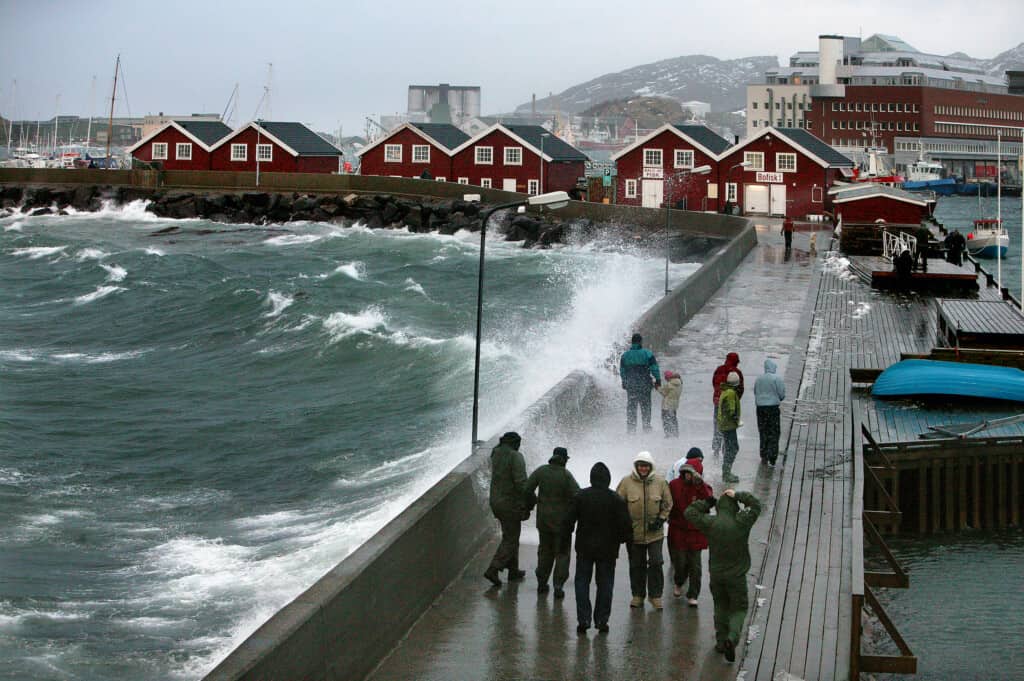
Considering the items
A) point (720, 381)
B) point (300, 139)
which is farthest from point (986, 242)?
point (720, 381)

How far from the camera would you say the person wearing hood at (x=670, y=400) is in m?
16.8

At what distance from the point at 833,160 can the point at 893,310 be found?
120 feet

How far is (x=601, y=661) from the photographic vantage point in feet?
34.9

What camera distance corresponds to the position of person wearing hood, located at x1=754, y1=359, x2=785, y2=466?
15.7 m

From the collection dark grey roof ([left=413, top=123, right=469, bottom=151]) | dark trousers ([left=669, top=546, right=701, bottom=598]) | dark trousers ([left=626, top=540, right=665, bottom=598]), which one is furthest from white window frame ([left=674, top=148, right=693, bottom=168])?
dark trousers ([left=626, top=540, right=665, bottom=598])

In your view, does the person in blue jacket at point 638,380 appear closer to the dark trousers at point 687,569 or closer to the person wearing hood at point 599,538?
the dark trousers at point 687,569

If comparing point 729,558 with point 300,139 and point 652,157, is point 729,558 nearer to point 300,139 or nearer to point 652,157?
point 652,157

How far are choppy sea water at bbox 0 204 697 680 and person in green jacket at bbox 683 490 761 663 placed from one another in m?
5.59

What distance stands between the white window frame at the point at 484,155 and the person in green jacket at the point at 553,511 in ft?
210

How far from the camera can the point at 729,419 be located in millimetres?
15289

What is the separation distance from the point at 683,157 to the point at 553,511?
5901cm

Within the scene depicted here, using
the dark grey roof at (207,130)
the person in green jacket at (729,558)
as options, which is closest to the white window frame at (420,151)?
the dark grey roof at (207,130)

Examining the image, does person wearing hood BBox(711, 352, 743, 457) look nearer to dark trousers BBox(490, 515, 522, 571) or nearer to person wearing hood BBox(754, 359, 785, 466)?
person wearing hood BBox(754, 359, 785, 466)

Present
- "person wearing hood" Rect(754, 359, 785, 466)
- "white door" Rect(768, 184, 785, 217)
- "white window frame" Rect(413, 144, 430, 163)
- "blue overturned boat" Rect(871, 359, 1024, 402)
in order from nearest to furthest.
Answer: "person wearing hood" Rect(754, 359, 785, 466)
"blue overturned boat" Rect(871, 359, 1024, 402)
"white door" Rect(768, 184, 785, 217)
"white window frame" Rect(413, 144, 430, 163)
